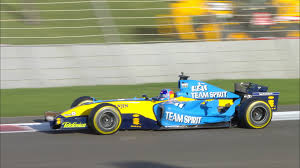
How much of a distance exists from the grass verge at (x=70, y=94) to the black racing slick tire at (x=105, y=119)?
2.66 meters

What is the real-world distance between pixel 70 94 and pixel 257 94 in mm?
5232

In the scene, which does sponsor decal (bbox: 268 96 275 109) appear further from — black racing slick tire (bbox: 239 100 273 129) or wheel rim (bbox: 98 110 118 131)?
wheel rim (bbox: 98 110 118 131)

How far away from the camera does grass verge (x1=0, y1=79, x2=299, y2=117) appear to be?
9.52 metres

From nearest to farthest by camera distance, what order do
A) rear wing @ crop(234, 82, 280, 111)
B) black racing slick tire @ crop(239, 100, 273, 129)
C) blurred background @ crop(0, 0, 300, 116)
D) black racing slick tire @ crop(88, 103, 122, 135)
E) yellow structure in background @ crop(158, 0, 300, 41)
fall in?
1. black racing slick tire @ crop(88, 103, 122, 135)
2. black racing slick tire @ crop(239, 100, 273, 129)
3. rear wing @ crop(234, 82, 280, 111)
4. blurred background @ crop(0, 0, 300, 116)
5. yellow structure in background @ crop(158, 0, 300, 41)

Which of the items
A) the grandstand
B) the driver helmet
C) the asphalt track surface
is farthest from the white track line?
the grandstand

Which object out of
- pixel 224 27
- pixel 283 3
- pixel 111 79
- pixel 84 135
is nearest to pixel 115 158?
pixel 84 135

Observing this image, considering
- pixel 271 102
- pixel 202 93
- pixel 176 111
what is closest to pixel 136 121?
pixel 176 111

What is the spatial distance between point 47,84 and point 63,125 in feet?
16.2

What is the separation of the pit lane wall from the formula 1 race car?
166 inches

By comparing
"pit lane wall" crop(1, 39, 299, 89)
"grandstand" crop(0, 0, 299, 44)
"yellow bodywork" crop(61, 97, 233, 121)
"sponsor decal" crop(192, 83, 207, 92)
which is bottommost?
"yellow bodywork" crop(61, 97, 233, 121)

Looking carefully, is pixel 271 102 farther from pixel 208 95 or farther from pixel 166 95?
pixel 166 95

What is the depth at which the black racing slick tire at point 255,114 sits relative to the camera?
24.0ft

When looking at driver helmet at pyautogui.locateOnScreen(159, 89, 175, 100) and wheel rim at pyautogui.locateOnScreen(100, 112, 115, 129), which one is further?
driver helmet at pyautogui.locateOnScreen(159, 89, 175, 100)

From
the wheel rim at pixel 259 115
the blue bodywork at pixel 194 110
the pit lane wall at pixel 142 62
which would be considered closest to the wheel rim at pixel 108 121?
the blue bodywork at pixel 194 110
